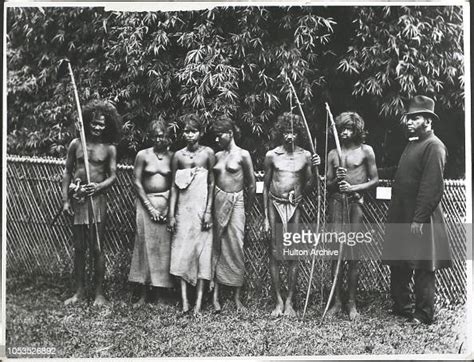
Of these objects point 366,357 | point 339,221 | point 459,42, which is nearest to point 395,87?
point 459,42

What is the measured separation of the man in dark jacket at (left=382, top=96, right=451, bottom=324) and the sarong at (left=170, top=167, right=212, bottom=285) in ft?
5.38

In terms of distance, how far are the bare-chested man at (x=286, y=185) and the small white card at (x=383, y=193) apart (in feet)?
1.97

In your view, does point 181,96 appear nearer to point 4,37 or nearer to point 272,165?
point 272,165

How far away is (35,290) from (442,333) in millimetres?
3681

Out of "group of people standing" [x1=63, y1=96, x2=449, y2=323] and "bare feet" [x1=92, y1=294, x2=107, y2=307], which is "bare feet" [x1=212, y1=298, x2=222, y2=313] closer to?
"group of people standing" [x1=63, y1=96, x2=449, y2=323]

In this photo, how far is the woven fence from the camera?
6883 millimetres

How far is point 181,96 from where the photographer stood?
271 inches

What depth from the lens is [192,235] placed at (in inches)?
271

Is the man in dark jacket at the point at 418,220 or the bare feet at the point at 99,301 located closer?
the man in dark jacket at the point at 418,220

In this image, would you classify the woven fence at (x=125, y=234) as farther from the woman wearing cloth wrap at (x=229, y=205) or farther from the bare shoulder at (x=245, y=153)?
the bare shoulder at (x=245, y=153)

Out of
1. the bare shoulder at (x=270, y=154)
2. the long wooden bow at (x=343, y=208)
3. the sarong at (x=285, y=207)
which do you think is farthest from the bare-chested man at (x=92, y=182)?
the long wooden bow at (x=343, y=208)

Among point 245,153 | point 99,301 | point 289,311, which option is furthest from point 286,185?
point 99,301

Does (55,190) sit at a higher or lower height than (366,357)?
higher

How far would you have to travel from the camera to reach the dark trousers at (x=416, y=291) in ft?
22.5
